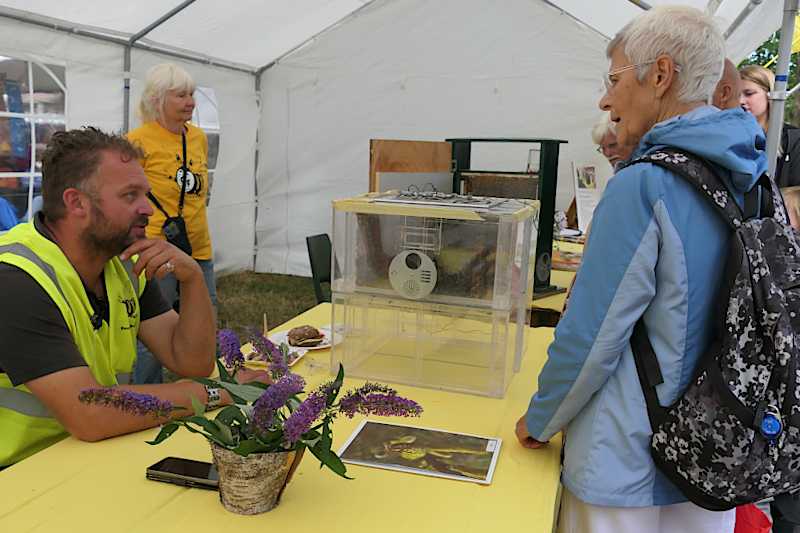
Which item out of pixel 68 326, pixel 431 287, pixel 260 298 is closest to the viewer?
pixel 68 326

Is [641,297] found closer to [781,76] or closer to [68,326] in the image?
[68,326]

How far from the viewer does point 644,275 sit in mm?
1224

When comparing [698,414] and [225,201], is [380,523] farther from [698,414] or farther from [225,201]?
[225,201]

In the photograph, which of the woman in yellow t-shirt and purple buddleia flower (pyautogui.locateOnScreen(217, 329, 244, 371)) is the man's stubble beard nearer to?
purple buddleia flower (pyautogui.locateOnScreen(217, 329, 244, 371))

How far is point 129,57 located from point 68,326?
3697mm

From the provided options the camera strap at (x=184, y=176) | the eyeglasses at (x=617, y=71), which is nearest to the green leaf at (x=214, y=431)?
the eyeglasses at (x=617, y=71)

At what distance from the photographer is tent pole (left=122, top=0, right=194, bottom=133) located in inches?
178

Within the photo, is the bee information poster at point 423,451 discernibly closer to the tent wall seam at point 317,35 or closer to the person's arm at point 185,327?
the person's arm at point 185,327

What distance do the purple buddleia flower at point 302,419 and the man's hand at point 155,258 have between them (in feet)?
2.55

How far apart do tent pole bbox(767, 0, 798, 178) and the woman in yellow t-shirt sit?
8.71 feet

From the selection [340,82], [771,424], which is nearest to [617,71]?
[771,424]

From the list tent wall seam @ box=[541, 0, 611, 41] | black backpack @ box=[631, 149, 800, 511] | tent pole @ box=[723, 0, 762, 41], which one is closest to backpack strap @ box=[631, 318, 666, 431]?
black backpack @ box=[631, 149, 800, 511]

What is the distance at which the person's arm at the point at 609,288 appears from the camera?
1.22m

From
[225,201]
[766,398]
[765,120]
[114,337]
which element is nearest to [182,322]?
[114,337]
